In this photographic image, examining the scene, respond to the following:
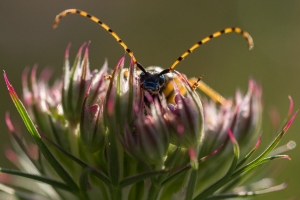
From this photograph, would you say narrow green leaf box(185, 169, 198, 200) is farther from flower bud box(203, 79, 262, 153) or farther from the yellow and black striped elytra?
the yellow and black striped elytra

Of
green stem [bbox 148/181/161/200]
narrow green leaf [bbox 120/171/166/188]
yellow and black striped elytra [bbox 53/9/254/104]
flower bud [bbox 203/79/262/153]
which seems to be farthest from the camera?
flower bud [bbox 203/79/262/153]

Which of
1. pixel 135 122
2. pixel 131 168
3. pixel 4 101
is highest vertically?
pixel 135 122

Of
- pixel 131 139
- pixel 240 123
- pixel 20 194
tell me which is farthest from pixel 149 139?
pixel 20 194

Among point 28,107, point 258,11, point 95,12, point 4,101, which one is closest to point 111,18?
point 95,12

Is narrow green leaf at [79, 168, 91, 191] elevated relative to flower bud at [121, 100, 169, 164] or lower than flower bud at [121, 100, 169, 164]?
lower

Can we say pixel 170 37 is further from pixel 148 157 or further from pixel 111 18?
pixel 148 157

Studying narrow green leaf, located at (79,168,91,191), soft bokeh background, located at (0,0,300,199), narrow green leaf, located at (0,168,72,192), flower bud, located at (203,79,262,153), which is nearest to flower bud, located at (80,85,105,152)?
narrow green leaf, located at (79,168,91,191)

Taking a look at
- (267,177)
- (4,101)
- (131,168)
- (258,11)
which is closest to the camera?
(131,168)

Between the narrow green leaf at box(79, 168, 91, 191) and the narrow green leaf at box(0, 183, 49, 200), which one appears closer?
the narrow green leaf at box(79, 168, 91, 191)
